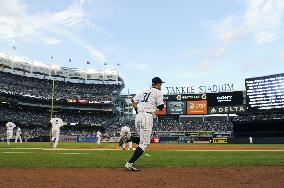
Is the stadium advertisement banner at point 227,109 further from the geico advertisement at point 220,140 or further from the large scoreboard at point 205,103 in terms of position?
the geico advertisement at point 220,140

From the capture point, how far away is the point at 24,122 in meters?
66.2

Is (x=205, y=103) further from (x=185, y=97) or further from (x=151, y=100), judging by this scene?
(x=151, y=100)

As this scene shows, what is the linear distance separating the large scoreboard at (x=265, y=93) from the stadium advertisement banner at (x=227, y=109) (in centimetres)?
355

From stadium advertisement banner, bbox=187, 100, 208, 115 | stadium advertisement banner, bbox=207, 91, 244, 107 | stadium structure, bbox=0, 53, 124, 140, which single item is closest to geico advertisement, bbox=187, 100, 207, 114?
stadium advertisement banner, bbox=187, 100, 208, 115

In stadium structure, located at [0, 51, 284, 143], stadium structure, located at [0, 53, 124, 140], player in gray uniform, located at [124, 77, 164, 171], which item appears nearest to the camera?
player in gray uniform, located at [124, 77, 164, 171]

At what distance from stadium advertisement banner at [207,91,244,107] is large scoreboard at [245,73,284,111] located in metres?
4.21

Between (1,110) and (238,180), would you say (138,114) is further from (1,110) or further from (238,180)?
(1,110)

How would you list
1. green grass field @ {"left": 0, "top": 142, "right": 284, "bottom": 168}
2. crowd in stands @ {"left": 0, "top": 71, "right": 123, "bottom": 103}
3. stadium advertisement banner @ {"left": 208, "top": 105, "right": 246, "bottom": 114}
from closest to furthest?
green grass field @ {"left": 0, "top": 142, "right": 284, "bottom": 168}, stadium advertisement banner @ {"left": 208, "top": 105, "right": 246, "bottom": 114}, crowd in stands @ {"left": 0, "top": 71, "right": 123, "bottom": 103}

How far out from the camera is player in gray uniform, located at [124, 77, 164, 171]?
786cm

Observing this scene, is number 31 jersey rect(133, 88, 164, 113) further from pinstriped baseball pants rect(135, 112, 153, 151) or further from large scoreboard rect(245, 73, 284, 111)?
large scoreboard rect(245, 73, 284, 111)

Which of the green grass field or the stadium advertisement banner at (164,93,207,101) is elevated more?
the stadium advertisement banner at (164,93,207,101)

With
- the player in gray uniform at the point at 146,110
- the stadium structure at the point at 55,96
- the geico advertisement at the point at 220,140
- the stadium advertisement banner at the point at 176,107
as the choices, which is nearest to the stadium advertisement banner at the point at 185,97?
the stadium advertisement banner at the point at 176,107

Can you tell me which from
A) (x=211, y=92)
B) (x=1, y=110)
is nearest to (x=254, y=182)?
(x=211, y=92)

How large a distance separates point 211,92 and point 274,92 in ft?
43.1
